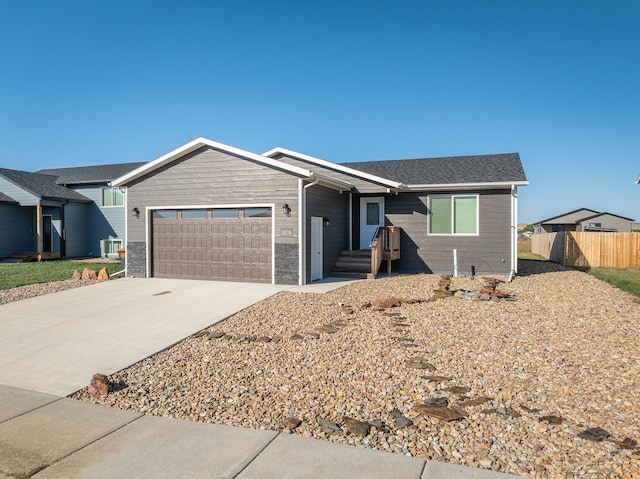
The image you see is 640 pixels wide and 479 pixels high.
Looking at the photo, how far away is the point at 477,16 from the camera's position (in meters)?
12.5

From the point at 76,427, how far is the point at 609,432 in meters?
4.57

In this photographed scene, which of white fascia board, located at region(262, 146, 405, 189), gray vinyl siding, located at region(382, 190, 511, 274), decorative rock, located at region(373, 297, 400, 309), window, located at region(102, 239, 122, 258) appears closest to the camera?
decorative rock, located at region(373, 297, 400, 309)

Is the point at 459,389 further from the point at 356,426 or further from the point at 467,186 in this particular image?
the point at 467,186

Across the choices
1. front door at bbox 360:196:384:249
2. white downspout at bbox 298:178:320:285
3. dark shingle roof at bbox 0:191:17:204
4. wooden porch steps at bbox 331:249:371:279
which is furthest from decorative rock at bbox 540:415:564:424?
dark shingle roof at bbox 0:191:17:204

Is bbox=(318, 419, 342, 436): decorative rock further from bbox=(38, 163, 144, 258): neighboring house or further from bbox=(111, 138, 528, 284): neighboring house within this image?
bbox=(38, 163, 144, 258): neighboring house

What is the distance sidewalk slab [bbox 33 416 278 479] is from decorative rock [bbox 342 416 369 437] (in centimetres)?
62

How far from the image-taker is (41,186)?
21.2m

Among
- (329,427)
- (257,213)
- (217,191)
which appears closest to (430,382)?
(329,427)

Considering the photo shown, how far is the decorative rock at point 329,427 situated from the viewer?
3488 millimetres

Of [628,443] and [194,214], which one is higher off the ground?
[194,214]

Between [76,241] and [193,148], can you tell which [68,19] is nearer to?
[193,148]

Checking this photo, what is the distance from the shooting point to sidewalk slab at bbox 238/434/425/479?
2.86 meters

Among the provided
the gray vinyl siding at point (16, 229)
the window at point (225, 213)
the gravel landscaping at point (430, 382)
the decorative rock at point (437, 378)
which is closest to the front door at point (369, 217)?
the window at point (225, 213)

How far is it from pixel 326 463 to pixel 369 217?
12735 mm
